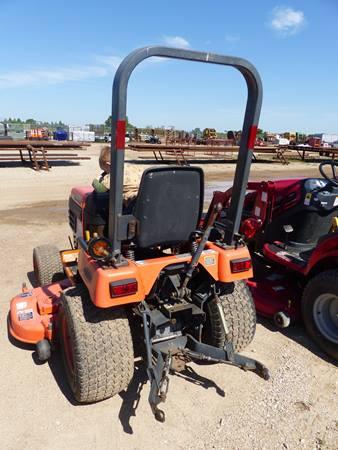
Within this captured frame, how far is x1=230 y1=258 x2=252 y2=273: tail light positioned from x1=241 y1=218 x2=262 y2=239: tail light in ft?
4.19

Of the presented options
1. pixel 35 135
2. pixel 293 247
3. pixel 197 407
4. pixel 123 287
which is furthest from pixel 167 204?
pixel 35 135

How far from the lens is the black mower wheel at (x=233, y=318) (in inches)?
109

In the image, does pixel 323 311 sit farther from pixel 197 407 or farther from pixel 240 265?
pixel 197 407

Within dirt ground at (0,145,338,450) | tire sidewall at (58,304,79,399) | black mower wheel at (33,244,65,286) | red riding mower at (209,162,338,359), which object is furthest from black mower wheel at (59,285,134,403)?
red riding mower at (209,162,338,359)

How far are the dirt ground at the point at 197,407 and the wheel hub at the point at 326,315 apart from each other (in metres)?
0.18

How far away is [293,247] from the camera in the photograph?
3.91 m

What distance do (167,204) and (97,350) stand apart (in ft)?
3.11

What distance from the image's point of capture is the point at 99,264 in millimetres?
2277

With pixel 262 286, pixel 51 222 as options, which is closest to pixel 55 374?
pixel 262 286

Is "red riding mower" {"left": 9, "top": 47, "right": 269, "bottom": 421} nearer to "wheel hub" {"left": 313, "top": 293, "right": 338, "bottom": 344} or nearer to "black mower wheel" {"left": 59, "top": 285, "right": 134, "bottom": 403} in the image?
"black mower wheel" {"left": 59, "top": 285, "right": 134, "bottom": 403}

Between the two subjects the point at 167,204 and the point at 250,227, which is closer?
the point at 167,204

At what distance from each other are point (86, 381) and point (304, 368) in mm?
1632

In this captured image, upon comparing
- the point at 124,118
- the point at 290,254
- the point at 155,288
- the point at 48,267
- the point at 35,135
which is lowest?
the point at 35,135

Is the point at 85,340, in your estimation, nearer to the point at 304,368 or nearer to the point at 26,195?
the point at 304,368
